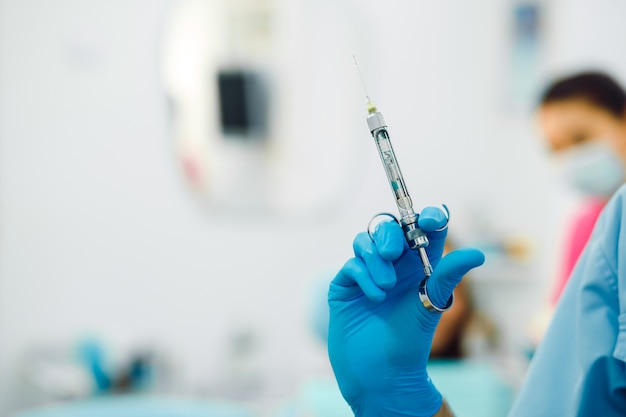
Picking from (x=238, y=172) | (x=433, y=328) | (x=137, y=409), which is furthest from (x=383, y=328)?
(x=238, y=172)

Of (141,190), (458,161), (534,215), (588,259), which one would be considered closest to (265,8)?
(141,190)

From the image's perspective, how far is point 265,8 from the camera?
208 cm

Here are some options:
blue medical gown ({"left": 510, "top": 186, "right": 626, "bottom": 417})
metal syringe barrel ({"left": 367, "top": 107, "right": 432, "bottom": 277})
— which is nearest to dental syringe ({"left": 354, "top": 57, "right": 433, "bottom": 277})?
metal syringe barrel ({"left": 367, "top": 107, "right": 432, "bottom": 277})

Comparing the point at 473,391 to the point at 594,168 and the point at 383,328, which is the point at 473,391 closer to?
the point at 594,168

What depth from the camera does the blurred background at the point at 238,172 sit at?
1883mm

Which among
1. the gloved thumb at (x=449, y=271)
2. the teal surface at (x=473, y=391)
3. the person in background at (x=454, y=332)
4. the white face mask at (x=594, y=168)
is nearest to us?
the gloved thumb at (x=449, y=271)


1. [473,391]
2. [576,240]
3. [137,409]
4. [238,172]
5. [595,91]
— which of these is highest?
[238,172]

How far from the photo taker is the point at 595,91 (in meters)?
1.43

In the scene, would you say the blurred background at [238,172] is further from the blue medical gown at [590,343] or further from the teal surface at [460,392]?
the blue medical gown at [590,343]

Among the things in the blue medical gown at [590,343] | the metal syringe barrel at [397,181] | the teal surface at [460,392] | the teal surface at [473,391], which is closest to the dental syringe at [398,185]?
the metal syringe barrel at [397,181]

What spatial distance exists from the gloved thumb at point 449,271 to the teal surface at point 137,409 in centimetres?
117

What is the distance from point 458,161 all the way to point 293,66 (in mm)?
722

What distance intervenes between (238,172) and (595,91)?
113 centimetres

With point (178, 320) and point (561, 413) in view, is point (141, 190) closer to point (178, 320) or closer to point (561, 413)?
point (178, 320)
